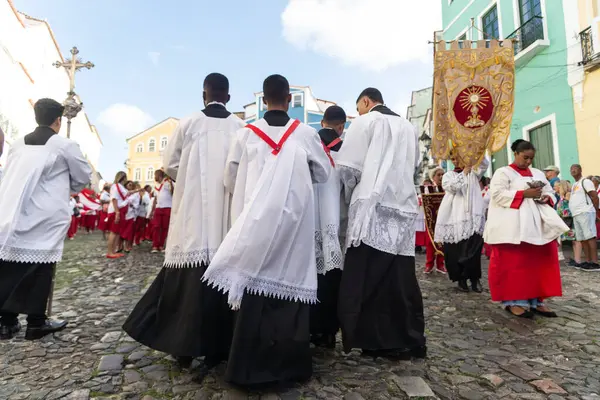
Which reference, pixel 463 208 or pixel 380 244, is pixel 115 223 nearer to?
pixel 463 208

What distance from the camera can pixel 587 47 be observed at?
1098cm

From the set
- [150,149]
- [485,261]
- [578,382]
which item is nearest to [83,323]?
[578,382]

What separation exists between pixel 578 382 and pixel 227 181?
8.73 ft

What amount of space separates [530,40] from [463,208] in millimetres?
10732

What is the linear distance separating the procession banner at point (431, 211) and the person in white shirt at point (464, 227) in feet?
4.04

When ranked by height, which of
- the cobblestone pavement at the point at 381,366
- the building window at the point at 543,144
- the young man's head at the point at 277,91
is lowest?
the cobblestone pavement at the point at 381,366

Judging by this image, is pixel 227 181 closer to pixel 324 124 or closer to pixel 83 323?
pixel 324 124

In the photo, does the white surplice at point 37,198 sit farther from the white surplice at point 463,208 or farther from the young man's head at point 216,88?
the white surplice at point 463,208

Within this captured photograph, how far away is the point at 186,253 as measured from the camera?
281 centimetres

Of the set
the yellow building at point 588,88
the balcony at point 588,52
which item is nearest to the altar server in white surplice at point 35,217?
the yellow building at point 588,88

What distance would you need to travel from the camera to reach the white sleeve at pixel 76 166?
3.74 meters

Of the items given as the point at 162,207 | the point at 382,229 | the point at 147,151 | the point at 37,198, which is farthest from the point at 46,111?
the point at 147,151

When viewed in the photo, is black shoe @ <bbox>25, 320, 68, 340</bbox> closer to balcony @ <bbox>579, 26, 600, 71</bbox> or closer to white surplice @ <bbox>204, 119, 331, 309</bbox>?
white surplice @ <bbox>204, 119, 331, 309</bbox>

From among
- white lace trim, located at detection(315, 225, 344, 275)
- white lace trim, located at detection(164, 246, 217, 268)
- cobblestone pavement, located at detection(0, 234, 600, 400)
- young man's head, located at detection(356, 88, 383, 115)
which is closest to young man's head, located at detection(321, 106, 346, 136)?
young man's head, located at detection(356, 88, 383, 115)
